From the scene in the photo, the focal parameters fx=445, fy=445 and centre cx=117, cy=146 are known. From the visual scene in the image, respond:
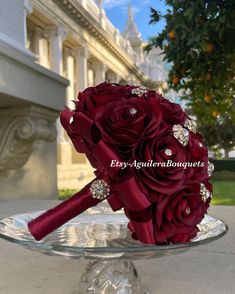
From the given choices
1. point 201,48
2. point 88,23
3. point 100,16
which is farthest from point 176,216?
point 100,16

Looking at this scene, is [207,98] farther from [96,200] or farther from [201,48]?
[96,200]

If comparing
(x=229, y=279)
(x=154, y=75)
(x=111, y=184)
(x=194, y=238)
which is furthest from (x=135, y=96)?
(x=154, y=75)

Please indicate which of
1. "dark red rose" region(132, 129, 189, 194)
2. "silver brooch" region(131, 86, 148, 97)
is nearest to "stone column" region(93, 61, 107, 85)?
"silver brooch" region(131, 86, 148, 97)

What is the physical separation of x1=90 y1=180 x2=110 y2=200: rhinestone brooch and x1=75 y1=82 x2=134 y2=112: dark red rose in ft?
0.40

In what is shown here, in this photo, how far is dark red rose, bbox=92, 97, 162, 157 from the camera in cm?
69

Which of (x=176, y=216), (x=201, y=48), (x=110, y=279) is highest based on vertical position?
(x=201, y=48)

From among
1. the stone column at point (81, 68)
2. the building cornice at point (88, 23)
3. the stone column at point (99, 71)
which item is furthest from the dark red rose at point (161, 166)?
the stone column at point (99, 71)

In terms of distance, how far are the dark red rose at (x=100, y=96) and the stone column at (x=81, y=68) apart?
47.7ft

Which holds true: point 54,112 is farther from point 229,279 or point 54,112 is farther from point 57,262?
point 229,279

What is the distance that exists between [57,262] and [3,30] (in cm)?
223

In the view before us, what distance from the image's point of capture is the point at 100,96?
75cm

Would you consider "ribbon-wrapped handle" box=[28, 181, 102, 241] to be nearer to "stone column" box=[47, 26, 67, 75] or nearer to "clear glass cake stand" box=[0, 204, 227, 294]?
"clear glass cake stand" box=[0, 204, 227, 294]

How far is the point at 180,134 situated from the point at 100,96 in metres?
0.15

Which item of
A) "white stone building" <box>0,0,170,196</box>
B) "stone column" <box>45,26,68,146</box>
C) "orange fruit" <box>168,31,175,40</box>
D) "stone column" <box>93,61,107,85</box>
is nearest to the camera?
"orange fruit" <box>168,31,175,40</box>
